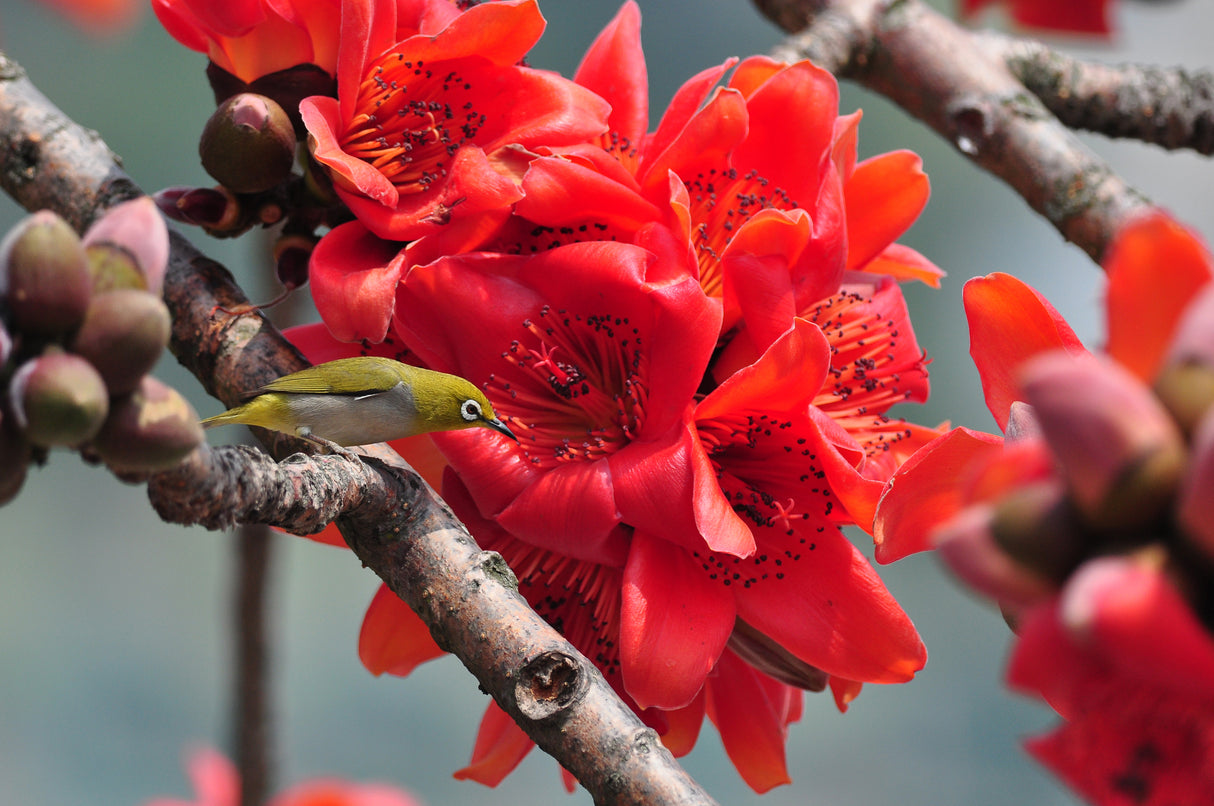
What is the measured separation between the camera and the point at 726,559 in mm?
465

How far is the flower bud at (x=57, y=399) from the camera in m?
0.24

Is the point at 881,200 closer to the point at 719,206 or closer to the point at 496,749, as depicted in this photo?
the point at 719,206

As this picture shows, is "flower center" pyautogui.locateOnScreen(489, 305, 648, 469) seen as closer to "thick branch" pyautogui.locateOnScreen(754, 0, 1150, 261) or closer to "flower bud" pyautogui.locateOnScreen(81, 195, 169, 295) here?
"flower bud" pyautogui.locateOnScreen(81, 195, 169, 295)

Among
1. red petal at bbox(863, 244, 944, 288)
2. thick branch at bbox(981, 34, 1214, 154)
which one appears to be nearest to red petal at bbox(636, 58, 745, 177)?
red petal at bbox(863, 244, 944, 288)

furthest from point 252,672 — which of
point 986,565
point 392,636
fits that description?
point 986,565

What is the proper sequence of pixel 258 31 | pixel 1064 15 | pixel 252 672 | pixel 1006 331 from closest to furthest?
pixel 1006 331 → pixel 258 31 → pixel 252 672 → pixel 1064 15

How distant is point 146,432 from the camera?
0.26 meters

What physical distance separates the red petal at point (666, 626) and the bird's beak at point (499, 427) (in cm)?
8

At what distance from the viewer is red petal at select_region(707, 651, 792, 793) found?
54 centimetres

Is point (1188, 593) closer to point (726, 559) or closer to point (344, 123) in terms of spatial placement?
point (726, 559)

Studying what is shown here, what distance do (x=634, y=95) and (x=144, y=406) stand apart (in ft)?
1.26

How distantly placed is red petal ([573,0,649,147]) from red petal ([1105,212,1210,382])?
37cm

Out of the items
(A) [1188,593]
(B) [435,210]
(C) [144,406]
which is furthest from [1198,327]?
(B) [435,210]

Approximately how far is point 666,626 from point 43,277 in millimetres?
285
